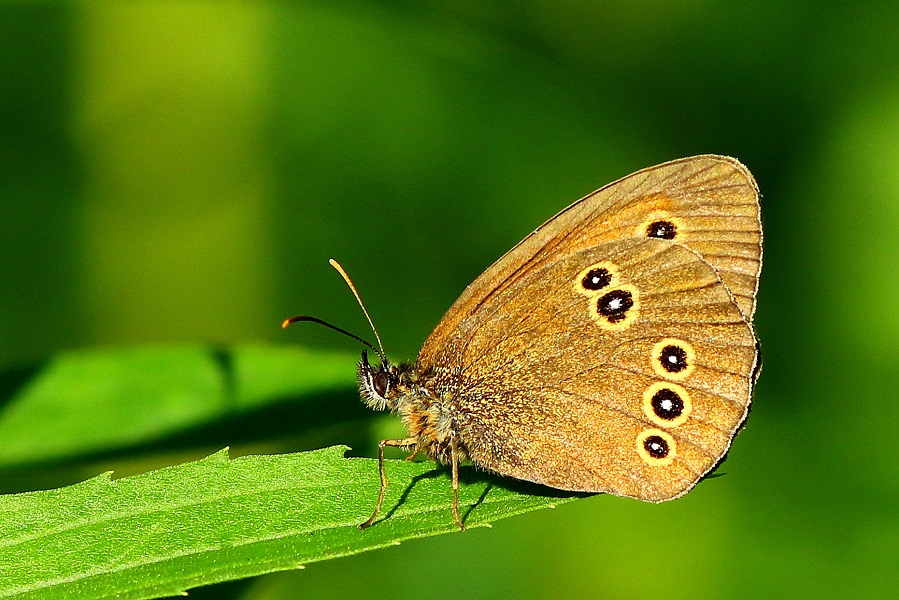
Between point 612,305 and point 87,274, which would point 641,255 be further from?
point 87,274

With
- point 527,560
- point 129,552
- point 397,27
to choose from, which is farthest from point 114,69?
point 129,552

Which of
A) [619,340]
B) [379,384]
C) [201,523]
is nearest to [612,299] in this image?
[619,340]

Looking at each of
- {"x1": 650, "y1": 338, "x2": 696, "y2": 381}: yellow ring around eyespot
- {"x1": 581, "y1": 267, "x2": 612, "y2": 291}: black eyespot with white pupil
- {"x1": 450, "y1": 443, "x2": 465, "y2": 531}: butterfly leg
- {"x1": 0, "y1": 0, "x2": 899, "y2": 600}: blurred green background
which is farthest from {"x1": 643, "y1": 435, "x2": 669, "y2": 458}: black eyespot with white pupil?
{"x1": 0, "y1": 0, "x2": 899, "y2": 600}: blurred green background

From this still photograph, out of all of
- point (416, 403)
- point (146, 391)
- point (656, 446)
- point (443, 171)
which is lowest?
point (146, 391)

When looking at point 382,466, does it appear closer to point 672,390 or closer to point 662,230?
point 672,390

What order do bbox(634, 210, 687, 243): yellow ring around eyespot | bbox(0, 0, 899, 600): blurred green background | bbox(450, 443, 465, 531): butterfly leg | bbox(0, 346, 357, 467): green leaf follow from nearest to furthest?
bbox(450, 443, 465, 531): butterfly leg → bbox(634, 210, 687, 243): yellow ring around eyespot → bbox(0, 346, 357, 467): green leaf → bbox(0, 0, 899, 600): blurred green background

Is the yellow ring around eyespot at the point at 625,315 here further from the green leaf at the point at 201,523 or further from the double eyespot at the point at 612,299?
the green leaf at the point at 201,523

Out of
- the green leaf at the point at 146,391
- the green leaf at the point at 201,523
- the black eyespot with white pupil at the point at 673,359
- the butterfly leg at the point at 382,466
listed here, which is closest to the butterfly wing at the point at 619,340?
the black eyespot with white pupil at the point at 673,359

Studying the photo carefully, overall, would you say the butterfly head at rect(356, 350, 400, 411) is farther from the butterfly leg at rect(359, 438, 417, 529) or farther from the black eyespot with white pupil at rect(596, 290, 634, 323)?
the black eyespot with white pupil at rect(596, 290, 634, 323)
